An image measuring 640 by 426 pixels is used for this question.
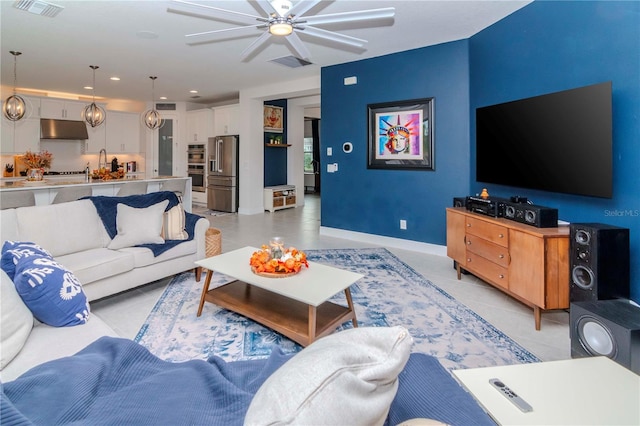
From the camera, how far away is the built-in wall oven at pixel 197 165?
31.2 feet

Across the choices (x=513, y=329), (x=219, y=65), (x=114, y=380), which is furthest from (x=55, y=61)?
(x=513, y=329)

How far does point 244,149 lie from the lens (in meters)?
8.13

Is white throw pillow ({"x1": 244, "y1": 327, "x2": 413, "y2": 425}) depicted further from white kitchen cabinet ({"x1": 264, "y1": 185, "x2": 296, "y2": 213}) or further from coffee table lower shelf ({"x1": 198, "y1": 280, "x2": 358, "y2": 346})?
white kitchen cabinet ({"x1": 264, "y1": 185, "x2": 296, "y2": 213})

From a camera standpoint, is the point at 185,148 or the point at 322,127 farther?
the point at 185,148

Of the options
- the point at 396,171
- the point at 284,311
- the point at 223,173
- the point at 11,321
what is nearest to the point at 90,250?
the point at 11,321

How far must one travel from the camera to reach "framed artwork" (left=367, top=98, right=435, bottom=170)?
4871 mm

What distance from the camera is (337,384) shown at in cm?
63

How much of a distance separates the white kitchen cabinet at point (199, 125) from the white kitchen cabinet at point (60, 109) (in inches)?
95.7

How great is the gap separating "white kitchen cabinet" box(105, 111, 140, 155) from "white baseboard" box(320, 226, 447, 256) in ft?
21.2

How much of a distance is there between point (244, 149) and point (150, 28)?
4.02m

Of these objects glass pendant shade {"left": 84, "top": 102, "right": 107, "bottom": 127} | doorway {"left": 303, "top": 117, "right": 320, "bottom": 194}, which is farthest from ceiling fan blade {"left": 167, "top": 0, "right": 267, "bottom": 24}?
doorway {"left": 303, "top": 117, "right": 320, "bottom": 194}

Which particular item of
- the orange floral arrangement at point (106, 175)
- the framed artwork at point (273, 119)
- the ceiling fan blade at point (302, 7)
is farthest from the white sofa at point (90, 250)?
the framed artwork at point (273, 119)

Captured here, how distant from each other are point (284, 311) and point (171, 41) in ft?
13.0

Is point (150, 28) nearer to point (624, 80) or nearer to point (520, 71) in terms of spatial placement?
point (520, 71)
